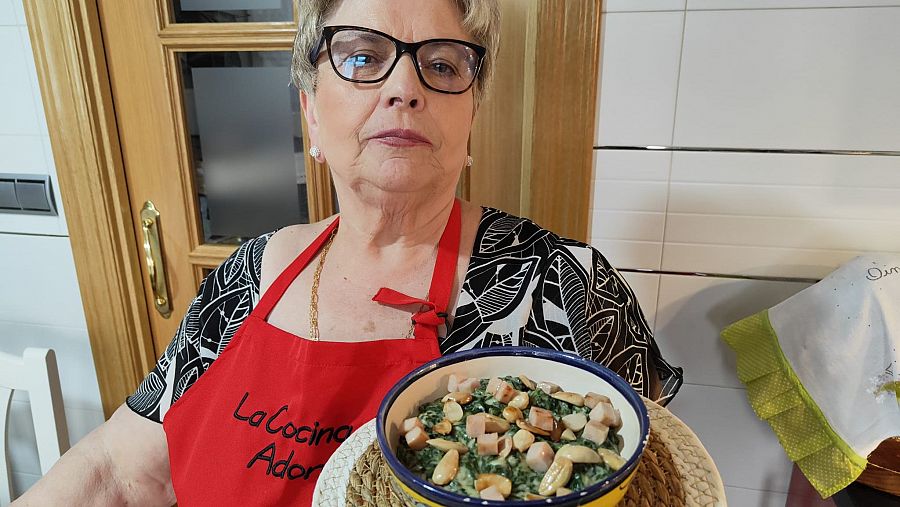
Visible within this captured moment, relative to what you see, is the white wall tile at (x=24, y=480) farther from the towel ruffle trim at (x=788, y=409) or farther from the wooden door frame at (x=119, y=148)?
the towel ruffle trim at (x=788, y=409)

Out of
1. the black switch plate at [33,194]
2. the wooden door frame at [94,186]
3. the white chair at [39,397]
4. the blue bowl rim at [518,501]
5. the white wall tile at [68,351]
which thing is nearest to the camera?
the blue bowl rim at [518,501]

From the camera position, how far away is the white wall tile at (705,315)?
4.02ft

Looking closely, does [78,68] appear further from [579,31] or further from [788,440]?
[788,440]

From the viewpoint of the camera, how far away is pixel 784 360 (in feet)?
3.59

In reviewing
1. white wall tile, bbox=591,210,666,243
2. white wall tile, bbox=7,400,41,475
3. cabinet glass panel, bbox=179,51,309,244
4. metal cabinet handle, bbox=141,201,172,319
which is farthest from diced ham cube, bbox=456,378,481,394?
white wall tile, bbox=7,400,41,475

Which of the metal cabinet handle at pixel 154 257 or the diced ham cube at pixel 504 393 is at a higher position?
the diced ham cube at pixel 504 393

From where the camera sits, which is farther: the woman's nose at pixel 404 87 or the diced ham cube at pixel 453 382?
the woman's nose at pixel 404 87

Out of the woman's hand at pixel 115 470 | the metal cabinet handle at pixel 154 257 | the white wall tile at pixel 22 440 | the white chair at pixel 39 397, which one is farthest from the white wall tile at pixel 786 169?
the white wall tile at pixel 22 440

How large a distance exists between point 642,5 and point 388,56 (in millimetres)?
584

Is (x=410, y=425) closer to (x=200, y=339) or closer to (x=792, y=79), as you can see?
(x=200, y=339)

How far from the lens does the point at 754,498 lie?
1.36m

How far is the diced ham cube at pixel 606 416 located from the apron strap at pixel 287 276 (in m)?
0.59

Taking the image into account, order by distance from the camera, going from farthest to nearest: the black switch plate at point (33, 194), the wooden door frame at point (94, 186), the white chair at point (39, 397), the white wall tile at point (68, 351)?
the white wall tile at point (68, 351)
the black switch plate at point (33, 194)
the wooden door frame at point (94, 186)
the white chair at point (39, 397)

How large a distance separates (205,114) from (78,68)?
0.29 metres
